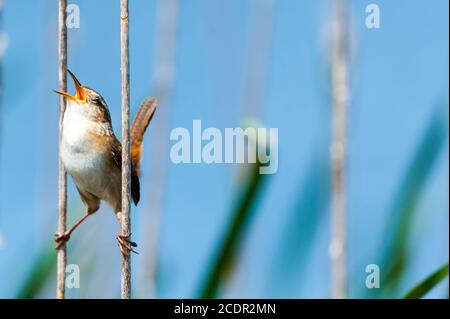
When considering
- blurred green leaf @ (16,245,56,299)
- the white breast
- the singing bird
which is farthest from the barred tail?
blurred green leaf @ (16,245,56,299)

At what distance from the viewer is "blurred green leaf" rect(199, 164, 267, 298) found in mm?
1663

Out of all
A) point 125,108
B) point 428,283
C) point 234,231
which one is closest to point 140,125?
point 125,108

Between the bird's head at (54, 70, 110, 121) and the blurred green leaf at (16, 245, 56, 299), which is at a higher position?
the bird's head at (54, 70, 110, 121)

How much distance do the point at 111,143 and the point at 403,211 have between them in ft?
3.84

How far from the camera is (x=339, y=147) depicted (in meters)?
2.75

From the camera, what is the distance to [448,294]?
203 centimetres

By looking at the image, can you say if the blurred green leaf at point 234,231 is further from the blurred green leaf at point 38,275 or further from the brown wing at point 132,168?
the brown wing at point 132,168

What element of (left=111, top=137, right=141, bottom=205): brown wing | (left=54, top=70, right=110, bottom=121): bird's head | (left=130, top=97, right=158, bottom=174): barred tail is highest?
(left=54, top=70, right=110, bottom=121): bird's head

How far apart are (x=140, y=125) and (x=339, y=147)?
2.51ft

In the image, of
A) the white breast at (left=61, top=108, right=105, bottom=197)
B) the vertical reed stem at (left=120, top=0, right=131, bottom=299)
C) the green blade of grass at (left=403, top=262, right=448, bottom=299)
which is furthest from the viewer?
the white breast at (left=61, top=108, right=105, bottom=197)

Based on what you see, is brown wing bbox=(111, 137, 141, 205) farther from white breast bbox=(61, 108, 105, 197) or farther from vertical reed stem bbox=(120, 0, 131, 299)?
vertical reed stem bbox=(120, 0, 131, 299)
